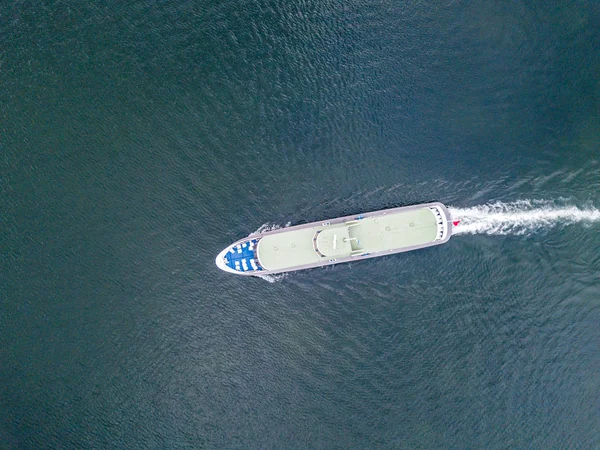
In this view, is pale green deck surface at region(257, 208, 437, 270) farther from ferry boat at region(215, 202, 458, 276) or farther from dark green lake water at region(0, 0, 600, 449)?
dark green lake water at region(0, 0, 600, 449)

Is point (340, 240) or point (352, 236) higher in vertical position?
point (352, 236)

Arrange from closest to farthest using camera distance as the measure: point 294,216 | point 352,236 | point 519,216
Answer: point 352,236
point 294,216
point 519,216

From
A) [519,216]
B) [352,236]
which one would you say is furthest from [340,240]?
[519,216]

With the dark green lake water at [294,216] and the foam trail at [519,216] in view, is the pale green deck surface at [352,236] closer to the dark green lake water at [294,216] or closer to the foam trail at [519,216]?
the dark green lake water at [294,216]

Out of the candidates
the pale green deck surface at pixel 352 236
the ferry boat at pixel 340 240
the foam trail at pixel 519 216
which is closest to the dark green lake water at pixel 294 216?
the foam trail at pixel 519 216

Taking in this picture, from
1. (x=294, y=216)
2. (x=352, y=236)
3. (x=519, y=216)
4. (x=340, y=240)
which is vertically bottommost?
(x=340, y=240)

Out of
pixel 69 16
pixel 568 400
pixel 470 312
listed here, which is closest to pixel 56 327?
pixel 69 16

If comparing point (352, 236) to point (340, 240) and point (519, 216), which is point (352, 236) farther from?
point (519, 216)

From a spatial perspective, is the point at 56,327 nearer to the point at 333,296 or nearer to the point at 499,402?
the point at 333,296

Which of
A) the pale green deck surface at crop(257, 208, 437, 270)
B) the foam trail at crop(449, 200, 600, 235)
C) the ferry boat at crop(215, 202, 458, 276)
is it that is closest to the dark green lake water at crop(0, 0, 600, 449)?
the foam trail at crop(449, 200, 600, 235)
